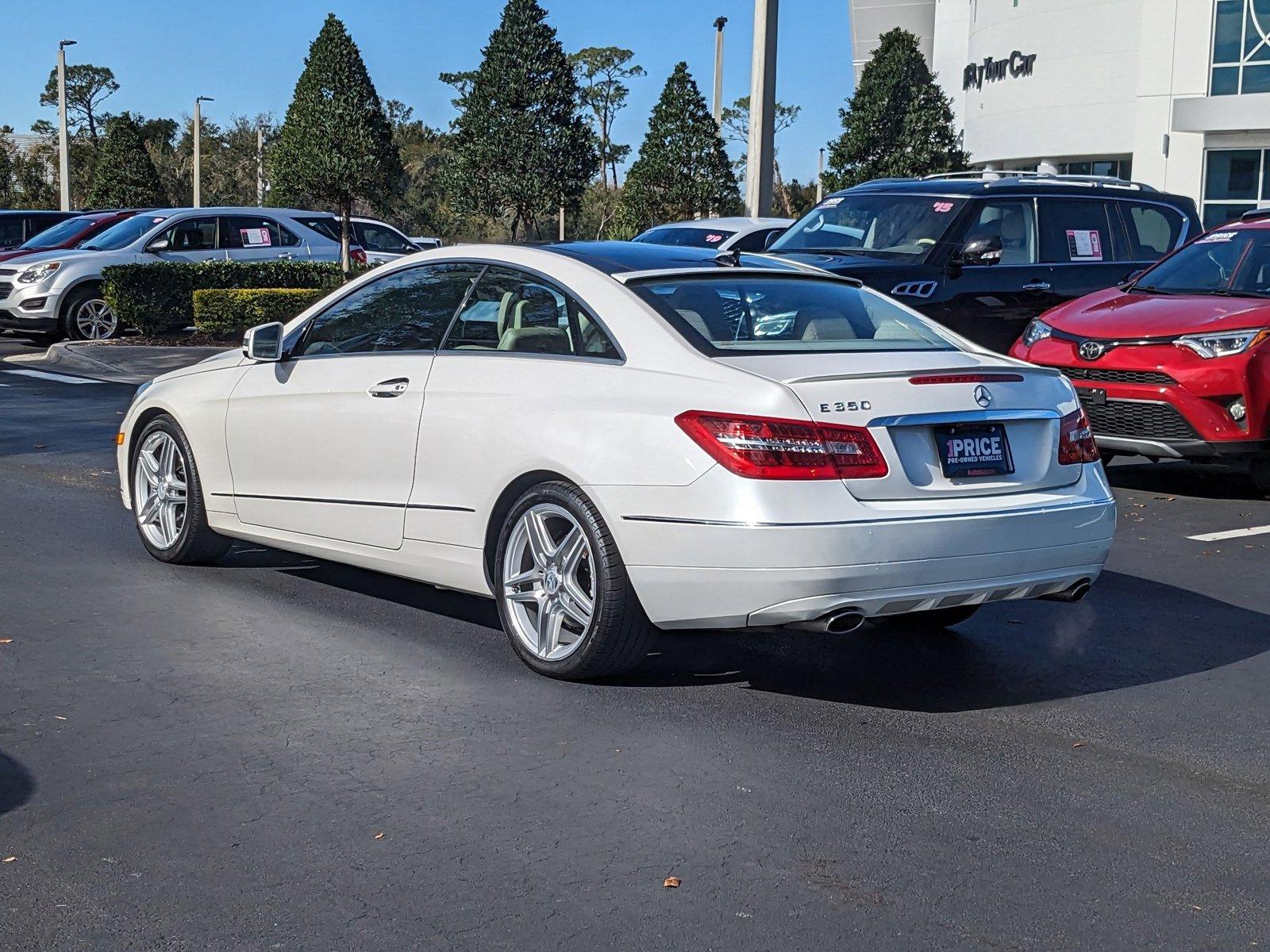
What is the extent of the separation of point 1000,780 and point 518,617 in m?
1.88

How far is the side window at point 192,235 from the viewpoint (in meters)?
22.2

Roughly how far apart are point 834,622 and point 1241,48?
1539 inches

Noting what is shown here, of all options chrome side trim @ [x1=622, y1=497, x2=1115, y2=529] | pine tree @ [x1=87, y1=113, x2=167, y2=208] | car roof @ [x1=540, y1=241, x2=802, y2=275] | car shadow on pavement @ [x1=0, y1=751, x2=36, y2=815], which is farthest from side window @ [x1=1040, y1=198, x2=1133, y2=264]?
pine tree @ [x1=87, y1=113, x2=167, y2=208]

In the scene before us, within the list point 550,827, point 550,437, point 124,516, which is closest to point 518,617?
point 550,437

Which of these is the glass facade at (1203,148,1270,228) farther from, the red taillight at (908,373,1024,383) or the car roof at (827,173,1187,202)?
the red taillight at (908,373,1024,383)

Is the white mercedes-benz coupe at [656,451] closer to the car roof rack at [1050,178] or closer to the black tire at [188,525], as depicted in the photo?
the black tire at [188,525]

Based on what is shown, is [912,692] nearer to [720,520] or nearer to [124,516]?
[720,520]

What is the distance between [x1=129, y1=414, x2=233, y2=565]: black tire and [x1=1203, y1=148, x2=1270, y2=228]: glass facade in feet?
118

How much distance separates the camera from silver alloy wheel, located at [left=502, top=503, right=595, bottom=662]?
5.56m

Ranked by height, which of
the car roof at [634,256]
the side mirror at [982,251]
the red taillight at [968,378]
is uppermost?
the side mirror at [982,251]

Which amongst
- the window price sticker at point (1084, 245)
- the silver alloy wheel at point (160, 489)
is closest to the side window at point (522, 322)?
the silver alloy wheel at point (160, 489)

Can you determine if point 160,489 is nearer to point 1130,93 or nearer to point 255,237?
point 255,237

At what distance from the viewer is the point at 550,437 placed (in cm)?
554

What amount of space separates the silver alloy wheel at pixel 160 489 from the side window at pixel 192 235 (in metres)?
15.2
